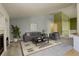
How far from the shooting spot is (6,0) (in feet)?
7.37

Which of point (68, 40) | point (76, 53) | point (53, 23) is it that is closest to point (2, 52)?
point (53, 23)

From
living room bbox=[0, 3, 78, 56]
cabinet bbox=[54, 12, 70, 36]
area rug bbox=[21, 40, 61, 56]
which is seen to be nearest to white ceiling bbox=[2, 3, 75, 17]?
living room bbox=[0, 3, 78, 56]

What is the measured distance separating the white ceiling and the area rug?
648 millimetres

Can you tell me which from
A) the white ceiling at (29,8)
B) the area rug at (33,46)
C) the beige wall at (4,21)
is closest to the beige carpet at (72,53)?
the area rug at (33,46)

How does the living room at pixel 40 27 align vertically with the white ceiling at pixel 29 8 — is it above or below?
below

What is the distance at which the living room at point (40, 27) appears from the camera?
7.56 feet

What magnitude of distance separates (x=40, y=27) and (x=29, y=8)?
1.56 feet

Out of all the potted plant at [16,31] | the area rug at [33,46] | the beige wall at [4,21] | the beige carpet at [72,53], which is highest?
the beige wall at [4,21]

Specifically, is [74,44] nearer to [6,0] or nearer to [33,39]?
[33,39]

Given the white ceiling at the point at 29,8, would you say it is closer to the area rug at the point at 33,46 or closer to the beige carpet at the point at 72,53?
the area rug at the point at 33,46

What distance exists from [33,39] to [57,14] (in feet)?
2.47

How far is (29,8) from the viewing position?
7.70 ft

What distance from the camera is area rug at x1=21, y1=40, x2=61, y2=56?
2266 millimetres

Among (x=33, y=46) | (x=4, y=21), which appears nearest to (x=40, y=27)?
(x=33, y=46)
